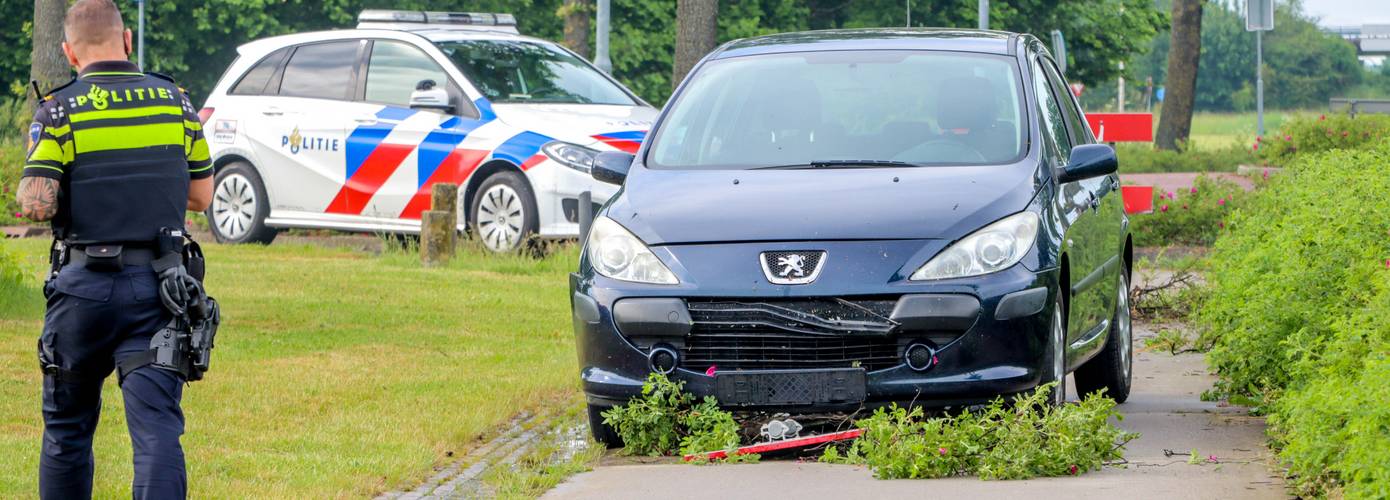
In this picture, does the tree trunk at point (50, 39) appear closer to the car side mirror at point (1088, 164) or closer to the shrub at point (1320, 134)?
the car side mirror at point (1088, 164)

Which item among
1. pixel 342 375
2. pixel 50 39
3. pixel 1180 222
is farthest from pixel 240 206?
pixel 1180 222

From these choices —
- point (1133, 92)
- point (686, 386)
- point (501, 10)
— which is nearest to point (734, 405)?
point (686, 386)

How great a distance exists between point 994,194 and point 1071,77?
32.3m

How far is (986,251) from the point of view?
6711 millimetres

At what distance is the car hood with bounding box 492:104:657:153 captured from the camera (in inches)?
546

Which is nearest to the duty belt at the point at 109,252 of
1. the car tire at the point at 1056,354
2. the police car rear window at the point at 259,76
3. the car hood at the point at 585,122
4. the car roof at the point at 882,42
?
the car tire at the point at 1056,354

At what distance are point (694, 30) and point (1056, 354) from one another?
40.2 ft

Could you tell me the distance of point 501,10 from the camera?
37.1 meters

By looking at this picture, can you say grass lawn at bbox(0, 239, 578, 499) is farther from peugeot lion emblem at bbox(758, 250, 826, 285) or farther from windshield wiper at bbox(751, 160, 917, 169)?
windshield wiper at bbox(751, 160, 917, 169)

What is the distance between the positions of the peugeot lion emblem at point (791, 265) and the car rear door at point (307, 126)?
29.2 feet

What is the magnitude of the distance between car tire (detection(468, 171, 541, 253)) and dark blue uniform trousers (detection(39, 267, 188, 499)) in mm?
8715

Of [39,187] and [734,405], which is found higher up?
[39,187]

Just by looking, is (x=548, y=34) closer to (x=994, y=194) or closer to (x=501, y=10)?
(x=501, y=10)

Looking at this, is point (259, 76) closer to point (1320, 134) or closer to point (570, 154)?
point (570, 154)
